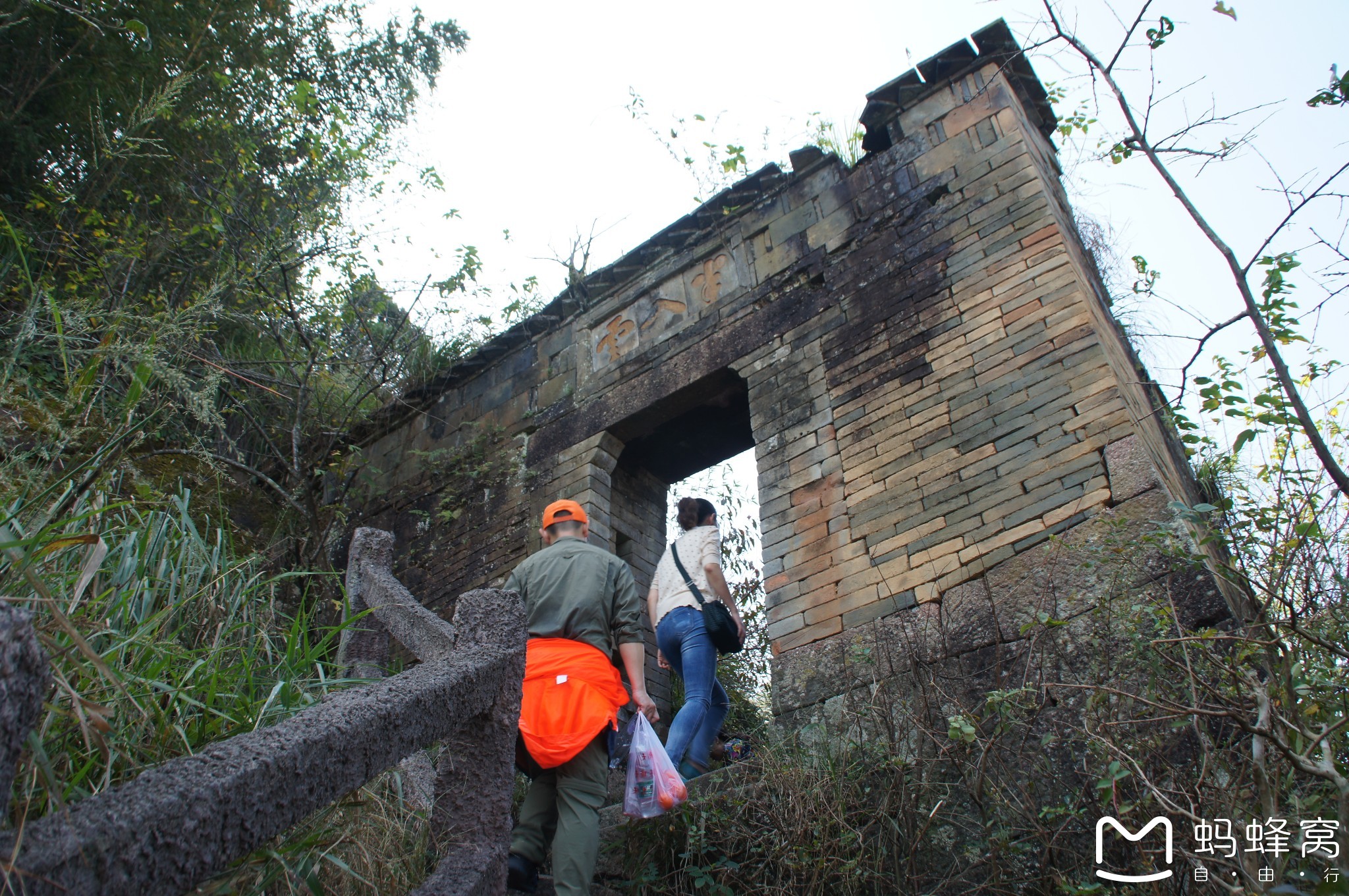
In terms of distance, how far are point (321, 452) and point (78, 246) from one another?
2.13m


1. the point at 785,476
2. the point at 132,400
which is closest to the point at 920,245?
the point at 785,476

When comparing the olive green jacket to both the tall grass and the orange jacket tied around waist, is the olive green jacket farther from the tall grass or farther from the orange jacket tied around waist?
the tall grass

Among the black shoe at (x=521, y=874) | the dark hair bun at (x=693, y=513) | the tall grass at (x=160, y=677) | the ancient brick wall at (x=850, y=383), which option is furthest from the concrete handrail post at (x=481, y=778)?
the ancient brick wall at (x=850, y=383)

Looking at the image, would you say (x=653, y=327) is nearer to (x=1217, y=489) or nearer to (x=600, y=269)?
(x=600, y=269)

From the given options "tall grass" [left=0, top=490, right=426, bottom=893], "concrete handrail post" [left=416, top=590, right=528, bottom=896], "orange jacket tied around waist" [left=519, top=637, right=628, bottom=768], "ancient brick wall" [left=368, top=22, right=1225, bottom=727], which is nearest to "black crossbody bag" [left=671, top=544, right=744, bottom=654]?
"ancient brick wall" [left=368, top=22, right=1225, bottom=727]

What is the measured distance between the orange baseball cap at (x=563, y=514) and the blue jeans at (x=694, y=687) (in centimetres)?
71

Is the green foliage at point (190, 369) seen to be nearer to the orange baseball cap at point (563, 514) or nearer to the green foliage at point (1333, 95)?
the orange baseball cap at point (563, 514)

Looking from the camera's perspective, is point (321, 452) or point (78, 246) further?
point (321, 452)

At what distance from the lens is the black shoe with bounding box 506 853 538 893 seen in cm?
297

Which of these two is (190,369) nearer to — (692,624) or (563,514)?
(563,514)

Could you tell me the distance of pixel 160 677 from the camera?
7.73 feet

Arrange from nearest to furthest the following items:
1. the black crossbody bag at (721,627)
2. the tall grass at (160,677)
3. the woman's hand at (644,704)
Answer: the tall grass at (160,677)
the woman's hand at (644,704)
the black crossbody bag at (721,627)

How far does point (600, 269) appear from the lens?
709cm

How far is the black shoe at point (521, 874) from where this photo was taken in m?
2.97
